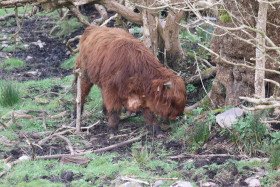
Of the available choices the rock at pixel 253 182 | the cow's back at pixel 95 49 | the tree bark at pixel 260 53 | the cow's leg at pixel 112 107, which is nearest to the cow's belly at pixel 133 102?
the cow's leg at pixel 112 107

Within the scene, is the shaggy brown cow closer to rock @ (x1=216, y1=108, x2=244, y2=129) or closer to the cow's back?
the cow's back

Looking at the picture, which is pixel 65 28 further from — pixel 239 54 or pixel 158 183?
pixel 158 183

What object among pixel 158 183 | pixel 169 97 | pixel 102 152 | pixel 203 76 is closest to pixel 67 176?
pixel 102 152

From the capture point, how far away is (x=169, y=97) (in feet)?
20.8

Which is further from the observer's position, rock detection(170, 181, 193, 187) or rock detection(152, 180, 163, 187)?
rock detection(152, 180, 163, 187)

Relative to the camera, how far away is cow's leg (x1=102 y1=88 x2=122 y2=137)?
6539mm

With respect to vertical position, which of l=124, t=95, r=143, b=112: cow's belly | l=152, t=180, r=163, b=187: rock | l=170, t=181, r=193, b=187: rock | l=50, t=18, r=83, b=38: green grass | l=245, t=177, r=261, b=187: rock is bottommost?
l=152, t=180, r=163, b=187: rock

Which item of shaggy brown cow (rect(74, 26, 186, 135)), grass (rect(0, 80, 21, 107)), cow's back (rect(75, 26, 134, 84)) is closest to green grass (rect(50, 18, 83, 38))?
grass (rect(0, 80, 21, 107))

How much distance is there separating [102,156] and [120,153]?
0.29 m

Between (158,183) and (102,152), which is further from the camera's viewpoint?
(102,152)

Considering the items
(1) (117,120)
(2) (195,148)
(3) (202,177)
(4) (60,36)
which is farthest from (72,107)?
(4) (60,36)

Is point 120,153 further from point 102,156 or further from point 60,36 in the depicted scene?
point 60,36

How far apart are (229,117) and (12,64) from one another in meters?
7.23

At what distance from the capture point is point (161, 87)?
20.6ft
